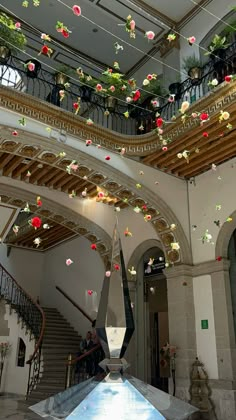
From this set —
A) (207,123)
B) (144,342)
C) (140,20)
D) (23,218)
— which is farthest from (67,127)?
(23,218)

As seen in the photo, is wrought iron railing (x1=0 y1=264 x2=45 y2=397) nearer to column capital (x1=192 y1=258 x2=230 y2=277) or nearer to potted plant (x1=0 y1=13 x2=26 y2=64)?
column capital (x1=192 y1=258 x2=230 y2=277)

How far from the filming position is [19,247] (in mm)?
14508

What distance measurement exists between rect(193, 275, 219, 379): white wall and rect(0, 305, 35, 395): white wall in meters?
4.89

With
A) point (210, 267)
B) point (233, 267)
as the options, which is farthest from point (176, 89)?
point (233, 267)

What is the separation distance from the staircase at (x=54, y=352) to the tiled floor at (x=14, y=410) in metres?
0.30

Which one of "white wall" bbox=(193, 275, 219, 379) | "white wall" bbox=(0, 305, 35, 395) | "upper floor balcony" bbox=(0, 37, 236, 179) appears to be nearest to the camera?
"upper floor balcony" bbox=(0, 37, 236, 179)

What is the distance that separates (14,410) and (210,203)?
19.3 feet

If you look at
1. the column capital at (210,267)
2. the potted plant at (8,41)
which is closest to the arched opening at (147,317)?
the column capital at (210,267)

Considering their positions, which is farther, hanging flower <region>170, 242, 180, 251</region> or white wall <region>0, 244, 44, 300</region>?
white wall <region>0, 244, 44, 300</region>

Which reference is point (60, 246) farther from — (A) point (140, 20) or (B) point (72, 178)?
(A) point (140, 20)

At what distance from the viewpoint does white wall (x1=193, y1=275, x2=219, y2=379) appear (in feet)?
24.7

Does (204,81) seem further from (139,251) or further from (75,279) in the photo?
(75,279)

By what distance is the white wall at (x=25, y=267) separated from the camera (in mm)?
14148

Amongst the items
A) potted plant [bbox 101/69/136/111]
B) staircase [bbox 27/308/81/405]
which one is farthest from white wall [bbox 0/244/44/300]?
potted plant [bbox 101/69/136/111]
